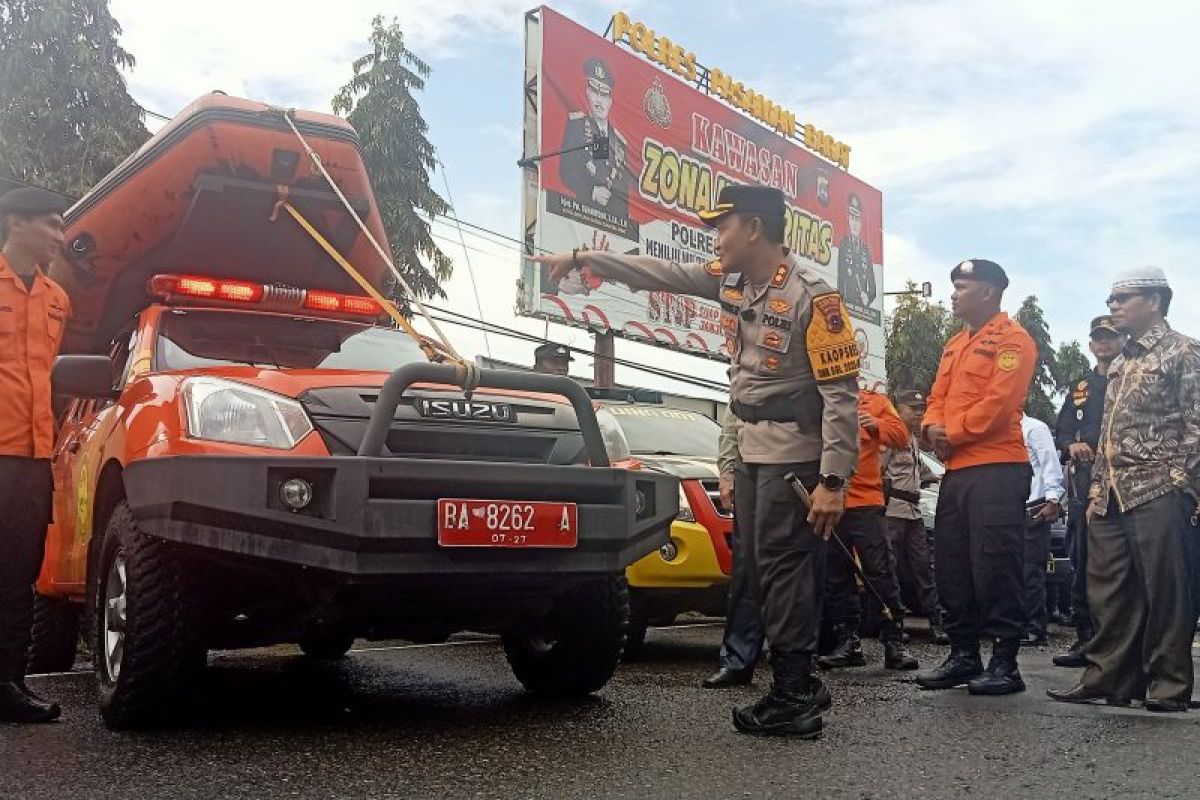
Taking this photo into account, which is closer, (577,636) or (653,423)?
(577,636)

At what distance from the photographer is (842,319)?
4.07 metres

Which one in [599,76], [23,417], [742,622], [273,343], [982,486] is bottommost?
[742,622]

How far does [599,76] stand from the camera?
1897 cm

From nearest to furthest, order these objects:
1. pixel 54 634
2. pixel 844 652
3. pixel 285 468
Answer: pixel 285 468 → pixel 54 634 → pixel 844 652

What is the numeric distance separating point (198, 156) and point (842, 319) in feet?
8.80

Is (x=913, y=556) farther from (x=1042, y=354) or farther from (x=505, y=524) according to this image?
(x=1042, y=354)

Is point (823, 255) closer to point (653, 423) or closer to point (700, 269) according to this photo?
point (653, 423)

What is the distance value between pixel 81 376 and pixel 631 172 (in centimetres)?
1590

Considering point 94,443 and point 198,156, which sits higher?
point 198,156

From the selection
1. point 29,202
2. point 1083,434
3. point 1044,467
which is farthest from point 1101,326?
point 29,202

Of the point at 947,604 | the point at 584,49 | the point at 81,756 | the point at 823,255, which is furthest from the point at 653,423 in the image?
the point at 823,255

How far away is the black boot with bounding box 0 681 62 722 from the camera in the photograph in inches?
160

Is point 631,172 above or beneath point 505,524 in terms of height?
above

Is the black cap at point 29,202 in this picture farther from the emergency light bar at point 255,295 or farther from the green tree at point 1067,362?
the green tree at point 1067,362
